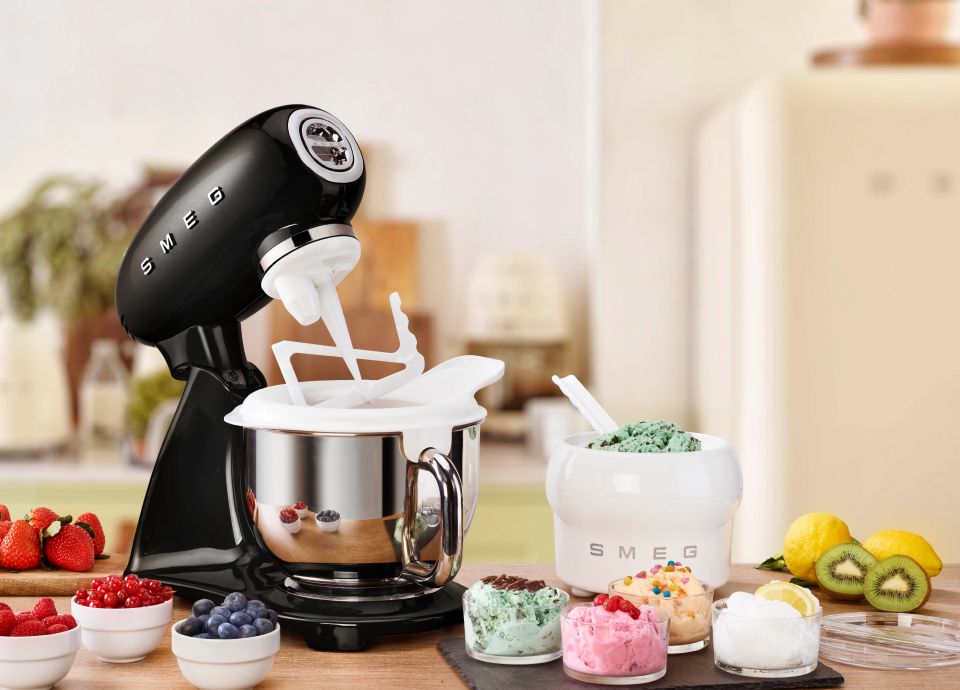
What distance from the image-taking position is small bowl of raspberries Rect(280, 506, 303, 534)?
3.55 feet

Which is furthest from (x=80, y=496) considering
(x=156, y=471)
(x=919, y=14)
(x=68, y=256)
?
(x=919, y=14)

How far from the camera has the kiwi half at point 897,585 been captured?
3.99 ft

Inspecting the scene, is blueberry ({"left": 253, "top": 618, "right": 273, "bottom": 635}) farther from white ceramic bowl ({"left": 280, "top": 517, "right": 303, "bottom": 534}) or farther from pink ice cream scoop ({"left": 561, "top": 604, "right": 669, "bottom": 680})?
pink ice cream scoop ({"left": 561, "top": 604, "right": 669, "bottom": 680})

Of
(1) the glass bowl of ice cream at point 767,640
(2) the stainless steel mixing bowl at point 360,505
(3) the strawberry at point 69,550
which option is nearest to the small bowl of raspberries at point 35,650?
(2) the stainless steel mixing bowl at point 360,505

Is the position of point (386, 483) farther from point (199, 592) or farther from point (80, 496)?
point (80, 496)

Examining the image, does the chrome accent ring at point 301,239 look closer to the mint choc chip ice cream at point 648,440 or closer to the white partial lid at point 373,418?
the white partial lid at point 373,418

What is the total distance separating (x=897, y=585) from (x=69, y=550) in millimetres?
899

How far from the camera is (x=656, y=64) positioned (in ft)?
9.98

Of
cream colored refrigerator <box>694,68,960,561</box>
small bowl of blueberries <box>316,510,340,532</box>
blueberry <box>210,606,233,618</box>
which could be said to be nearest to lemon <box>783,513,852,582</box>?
small bowl of blueberries <box>316,510,340,532</box>

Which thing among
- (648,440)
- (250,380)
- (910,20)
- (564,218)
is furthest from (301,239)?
(564,218)

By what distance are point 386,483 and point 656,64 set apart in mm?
2221

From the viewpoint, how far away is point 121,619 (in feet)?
3.36

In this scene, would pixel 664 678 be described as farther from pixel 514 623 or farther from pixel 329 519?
pixel 329 519

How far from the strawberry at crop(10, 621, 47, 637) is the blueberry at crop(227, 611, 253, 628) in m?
0.15
